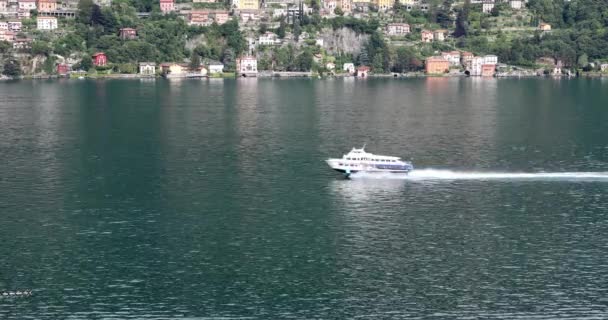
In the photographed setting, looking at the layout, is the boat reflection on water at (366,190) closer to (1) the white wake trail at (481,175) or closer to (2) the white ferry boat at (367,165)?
(1) the white wake trail at (481,175)

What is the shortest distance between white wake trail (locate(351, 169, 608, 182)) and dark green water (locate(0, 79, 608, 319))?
1.21 feet

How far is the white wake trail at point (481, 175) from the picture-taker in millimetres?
100062

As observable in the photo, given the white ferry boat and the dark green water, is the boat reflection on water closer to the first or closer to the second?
the dark green water

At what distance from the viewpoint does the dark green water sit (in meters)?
63.9

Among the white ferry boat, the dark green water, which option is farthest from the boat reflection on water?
the white ferry boat

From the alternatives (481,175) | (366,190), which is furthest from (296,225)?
(481,175)

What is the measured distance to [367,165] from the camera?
100375mm

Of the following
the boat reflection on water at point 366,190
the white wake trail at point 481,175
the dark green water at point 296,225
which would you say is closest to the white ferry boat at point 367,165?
the white wake trail at point 481,175

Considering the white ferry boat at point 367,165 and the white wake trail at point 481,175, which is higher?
the white ferry boat at point 367,165

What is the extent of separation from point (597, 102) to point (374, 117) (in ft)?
170

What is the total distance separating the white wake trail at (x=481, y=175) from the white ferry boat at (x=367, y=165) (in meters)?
0.46

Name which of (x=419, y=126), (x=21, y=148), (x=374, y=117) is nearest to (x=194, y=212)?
(x=21, y=148)

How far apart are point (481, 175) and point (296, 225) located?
27025mm

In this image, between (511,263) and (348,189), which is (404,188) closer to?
(348,189)
